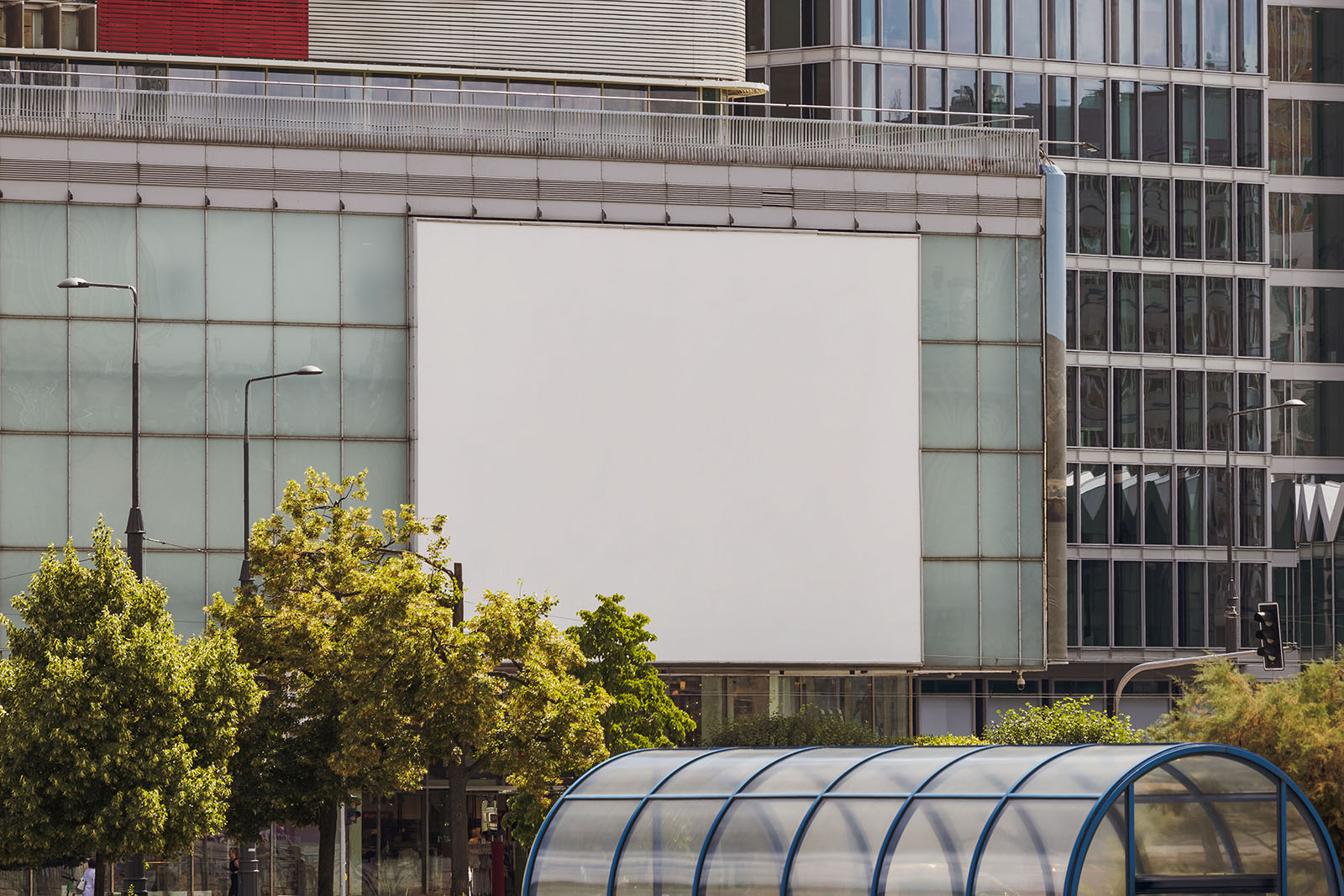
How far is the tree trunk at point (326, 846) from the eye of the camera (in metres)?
38.7

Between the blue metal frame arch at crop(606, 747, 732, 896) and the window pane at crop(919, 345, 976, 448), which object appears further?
the window pane at crop(919, 345, 976, 448)

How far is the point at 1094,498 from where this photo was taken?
3027 inches

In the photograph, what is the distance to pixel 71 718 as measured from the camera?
3091cm

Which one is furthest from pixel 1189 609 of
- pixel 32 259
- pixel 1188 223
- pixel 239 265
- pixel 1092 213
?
pixel 32 259

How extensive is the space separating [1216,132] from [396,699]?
5284 centimetres

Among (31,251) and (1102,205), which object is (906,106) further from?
(31,251)

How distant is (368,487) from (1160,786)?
104ft

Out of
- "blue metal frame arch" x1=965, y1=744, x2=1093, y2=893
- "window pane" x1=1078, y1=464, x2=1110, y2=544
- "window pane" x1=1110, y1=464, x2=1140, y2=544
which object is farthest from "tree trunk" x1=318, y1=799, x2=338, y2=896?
"window pane" x1=1110, y1=464, x2=1140, y2=544

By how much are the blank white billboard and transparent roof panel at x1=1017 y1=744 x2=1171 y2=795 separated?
29.0 meters

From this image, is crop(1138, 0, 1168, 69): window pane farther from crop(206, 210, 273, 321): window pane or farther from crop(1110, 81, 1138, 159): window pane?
crop(206, 210, 273, 321): window pane

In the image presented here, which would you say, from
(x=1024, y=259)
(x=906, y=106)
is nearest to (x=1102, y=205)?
(x=906, y=106)

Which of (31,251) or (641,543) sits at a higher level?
(31,251)

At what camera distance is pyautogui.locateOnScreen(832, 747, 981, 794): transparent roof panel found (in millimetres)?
24562

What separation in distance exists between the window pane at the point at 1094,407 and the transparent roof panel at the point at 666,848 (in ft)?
174
